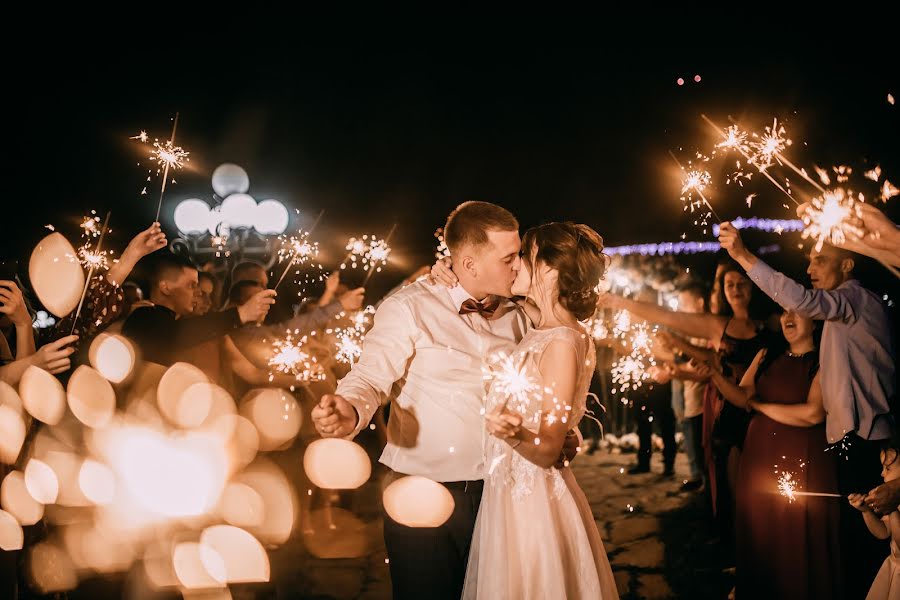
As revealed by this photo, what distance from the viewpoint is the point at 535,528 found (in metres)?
2.28

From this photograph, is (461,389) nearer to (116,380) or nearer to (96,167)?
(116,380)

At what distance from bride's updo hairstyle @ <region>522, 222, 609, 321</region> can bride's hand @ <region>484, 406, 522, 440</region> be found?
0.72m

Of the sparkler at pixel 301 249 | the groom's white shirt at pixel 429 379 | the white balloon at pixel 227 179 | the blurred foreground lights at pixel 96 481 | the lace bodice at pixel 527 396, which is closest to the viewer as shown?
the lace bodice at pixel 527 396

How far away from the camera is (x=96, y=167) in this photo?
8625mm

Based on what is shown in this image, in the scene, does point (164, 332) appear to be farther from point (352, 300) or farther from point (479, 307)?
point (479, 307)

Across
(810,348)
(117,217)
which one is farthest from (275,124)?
(810,348)

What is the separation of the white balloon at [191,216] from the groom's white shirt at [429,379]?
1291 centimetres

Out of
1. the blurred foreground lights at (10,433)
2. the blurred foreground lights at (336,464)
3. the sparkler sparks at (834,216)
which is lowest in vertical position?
the blurred foreground lights at (336,464)

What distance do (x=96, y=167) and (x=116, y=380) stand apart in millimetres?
6426

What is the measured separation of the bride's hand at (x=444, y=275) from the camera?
278 centimetres

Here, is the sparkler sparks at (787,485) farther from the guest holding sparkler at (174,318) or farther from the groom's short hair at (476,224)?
the guest holding sparkler at (174,318)

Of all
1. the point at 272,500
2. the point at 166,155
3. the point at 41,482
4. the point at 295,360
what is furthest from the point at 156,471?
the point at 166,155

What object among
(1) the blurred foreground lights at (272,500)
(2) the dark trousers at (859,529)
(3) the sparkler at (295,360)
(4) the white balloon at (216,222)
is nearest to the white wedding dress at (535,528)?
(2) the dark trousers at (859,529)

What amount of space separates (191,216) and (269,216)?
74.0 inches
